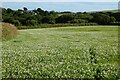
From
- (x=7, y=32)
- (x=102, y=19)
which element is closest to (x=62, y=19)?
(x=102, y=19)

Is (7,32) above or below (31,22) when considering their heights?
above

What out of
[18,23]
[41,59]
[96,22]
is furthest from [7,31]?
[96,22]

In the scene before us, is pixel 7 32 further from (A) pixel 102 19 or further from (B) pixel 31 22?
(A) pixel 102 19

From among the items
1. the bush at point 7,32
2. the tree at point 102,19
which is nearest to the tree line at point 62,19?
the tree at point 102,19

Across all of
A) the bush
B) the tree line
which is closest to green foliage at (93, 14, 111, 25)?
the tree line

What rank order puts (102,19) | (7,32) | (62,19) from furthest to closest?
(62,19) → (102,19) → (7,32)

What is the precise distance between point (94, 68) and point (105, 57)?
4.86m

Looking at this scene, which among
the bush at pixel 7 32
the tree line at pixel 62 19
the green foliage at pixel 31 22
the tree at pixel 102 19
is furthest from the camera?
the tree at pixel 102 19

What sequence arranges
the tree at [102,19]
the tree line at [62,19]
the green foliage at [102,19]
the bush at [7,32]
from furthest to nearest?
the tree at [102,19] < the green foliage at [102,19] < the tree line at [62,19] < the bush at [7,32]

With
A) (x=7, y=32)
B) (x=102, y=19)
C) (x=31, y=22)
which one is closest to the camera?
(x=7, y=32)

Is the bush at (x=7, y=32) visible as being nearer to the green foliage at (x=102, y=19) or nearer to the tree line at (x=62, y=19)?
the tree line at (x=62, y=19)

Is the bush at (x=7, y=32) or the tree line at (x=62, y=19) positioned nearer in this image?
the bush at (x=7, y=32)

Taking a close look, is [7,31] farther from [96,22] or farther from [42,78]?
[96,22]

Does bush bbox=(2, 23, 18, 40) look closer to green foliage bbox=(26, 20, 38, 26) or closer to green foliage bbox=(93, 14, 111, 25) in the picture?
green foliage bbox=(26, 20, 38, 26)
